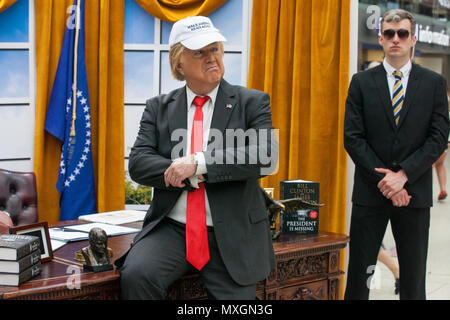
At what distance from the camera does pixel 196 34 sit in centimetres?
221

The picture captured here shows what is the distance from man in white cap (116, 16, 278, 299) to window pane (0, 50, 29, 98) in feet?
6.68

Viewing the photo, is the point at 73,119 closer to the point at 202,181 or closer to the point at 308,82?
the point at 308,82

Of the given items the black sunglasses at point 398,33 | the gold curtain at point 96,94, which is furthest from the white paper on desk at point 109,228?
the black sunglasses at point 398,33

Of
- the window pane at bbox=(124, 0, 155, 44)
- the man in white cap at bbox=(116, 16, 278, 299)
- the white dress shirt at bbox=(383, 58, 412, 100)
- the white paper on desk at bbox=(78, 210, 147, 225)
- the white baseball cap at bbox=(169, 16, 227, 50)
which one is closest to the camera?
the man in white cap at bbox=(116, 16, 278, 299)

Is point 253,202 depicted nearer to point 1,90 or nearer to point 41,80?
point 41,80

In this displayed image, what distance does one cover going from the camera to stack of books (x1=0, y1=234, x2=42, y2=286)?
1.88 meters

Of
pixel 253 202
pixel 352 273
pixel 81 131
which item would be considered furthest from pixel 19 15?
pixel 352 273

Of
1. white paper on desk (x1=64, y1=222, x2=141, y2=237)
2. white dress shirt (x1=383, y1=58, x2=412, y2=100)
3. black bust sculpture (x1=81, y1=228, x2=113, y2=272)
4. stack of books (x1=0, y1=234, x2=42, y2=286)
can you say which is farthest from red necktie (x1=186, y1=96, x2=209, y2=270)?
white dress shirt (x1=383, y1=58, x2=412, y2=100)

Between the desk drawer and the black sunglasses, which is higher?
the black sunglasses

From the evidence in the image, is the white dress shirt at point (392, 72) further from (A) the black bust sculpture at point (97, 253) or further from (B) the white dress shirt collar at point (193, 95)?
(A) the black bust sculpture at point (97, 253)

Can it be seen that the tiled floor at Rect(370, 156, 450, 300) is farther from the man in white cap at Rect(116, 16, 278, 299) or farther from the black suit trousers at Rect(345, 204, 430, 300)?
the man in white cap at Rect(116, 16, 278, 299)

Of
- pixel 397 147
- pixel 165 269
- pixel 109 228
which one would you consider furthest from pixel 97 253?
pixel 397 147

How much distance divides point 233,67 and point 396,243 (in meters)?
1.86

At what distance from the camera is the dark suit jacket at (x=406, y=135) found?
106 inches
